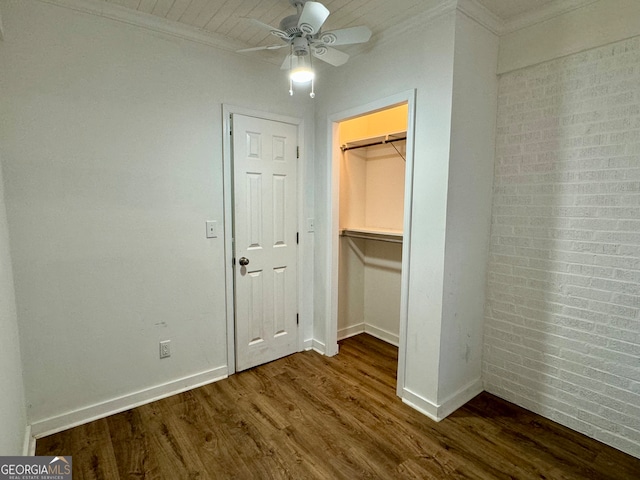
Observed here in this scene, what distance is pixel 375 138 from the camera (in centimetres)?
299

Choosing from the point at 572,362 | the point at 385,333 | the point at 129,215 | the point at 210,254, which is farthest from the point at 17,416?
the point at 572,362

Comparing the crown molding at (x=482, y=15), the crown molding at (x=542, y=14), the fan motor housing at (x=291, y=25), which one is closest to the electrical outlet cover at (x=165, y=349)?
the fan motor housing at (x=291, y=25)

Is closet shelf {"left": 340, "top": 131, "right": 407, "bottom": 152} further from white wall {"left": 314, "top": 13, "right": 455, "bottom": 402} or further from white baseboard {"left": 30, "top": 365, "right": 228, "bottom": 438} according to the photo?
white baseboard {"left": 30, "top": 365, "right": 228, "bottom": 438}

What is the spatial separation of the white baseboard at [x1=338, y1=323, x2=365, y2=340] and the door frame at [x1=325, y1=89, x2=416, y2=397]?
0.38m

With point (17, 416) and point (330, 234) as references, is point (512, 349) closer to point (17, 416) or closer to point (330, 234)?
point (330, 234)

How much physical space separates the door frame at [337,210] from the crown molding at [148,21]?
1006 millimetres

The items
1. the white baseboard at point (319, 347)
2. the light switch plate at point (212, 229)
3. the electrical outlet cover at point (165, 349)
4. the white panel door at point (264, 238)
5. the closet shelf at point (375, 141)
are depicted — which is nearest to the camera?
the electrical outlet cover at point (165, 349)

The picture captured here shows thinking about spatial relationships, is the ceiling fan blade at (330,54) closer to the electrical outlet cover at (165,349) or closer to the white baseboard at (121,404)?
the electrical outlet cover at (165,349)

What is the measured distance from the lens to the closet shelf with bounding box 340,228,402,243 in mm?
2922

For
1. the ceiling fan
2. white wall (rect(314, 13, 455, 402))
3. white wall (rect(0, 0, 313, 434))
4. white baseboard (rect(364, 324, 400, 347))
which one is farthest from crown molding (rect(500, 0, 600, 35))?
white baseboard (rect(364, 324, 400, 347))

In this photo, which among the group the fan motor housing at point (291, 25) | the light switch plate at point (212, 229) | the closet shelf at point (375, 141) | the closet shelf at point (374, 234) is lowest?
the closet shelf at point (374, 234)

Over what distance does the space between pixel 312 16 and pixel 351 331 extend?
286cm

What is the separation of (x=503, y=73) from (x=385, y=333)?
8.14 feet

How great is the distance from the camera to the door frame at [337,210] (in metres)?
2.21
